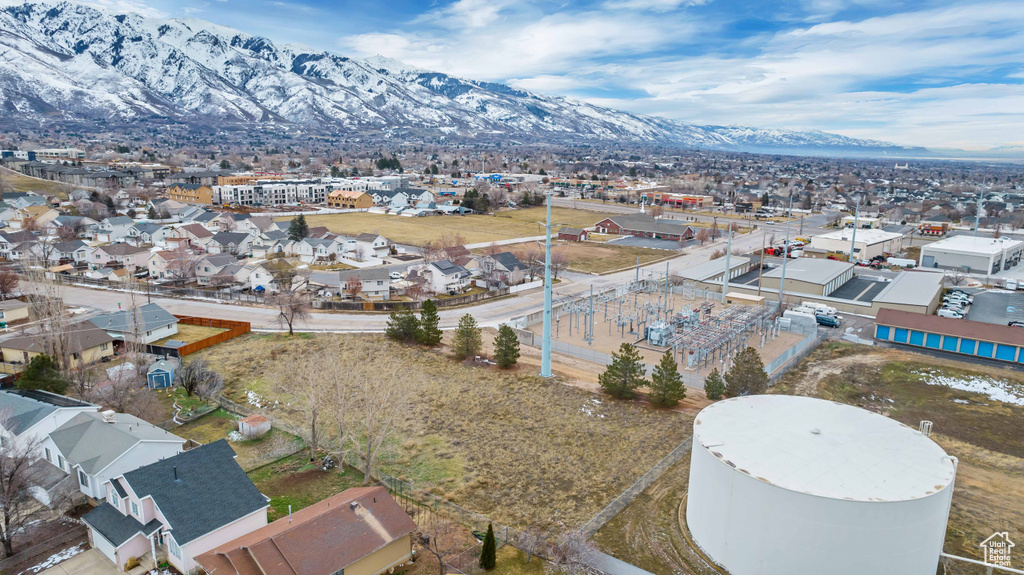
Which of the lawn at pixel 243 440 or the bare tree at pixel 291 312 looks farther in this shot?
the bare tree at pixel 291 312

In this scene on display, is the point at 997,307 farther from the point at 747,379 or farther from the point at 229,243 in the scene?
the point at 229,243

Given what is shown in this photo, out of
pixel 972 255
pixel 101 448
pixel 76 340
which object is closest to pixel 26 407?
Answer: pixel 101 448

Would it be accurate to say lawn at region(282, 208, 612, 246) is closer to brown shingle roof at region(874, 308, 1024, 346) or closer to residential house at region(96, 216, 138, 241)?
residential house at region(96, 216, 138, 241)

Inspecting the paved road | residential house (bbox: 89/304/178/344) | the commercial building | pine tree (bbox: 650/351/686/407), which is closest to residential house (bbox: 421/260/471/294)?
the paved road

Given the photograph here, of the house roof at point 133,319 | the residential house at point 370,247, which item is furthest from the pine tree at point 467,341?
the residential house at point 370,247

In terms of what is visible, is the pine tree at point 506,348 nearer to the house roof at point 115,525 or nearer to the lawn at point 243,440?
the lawn at point 243,440

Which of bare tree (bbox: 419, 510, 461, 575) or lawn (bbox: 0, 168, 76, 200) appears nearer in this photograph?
bare tree (bbox: 419, 510, 461, 575)
